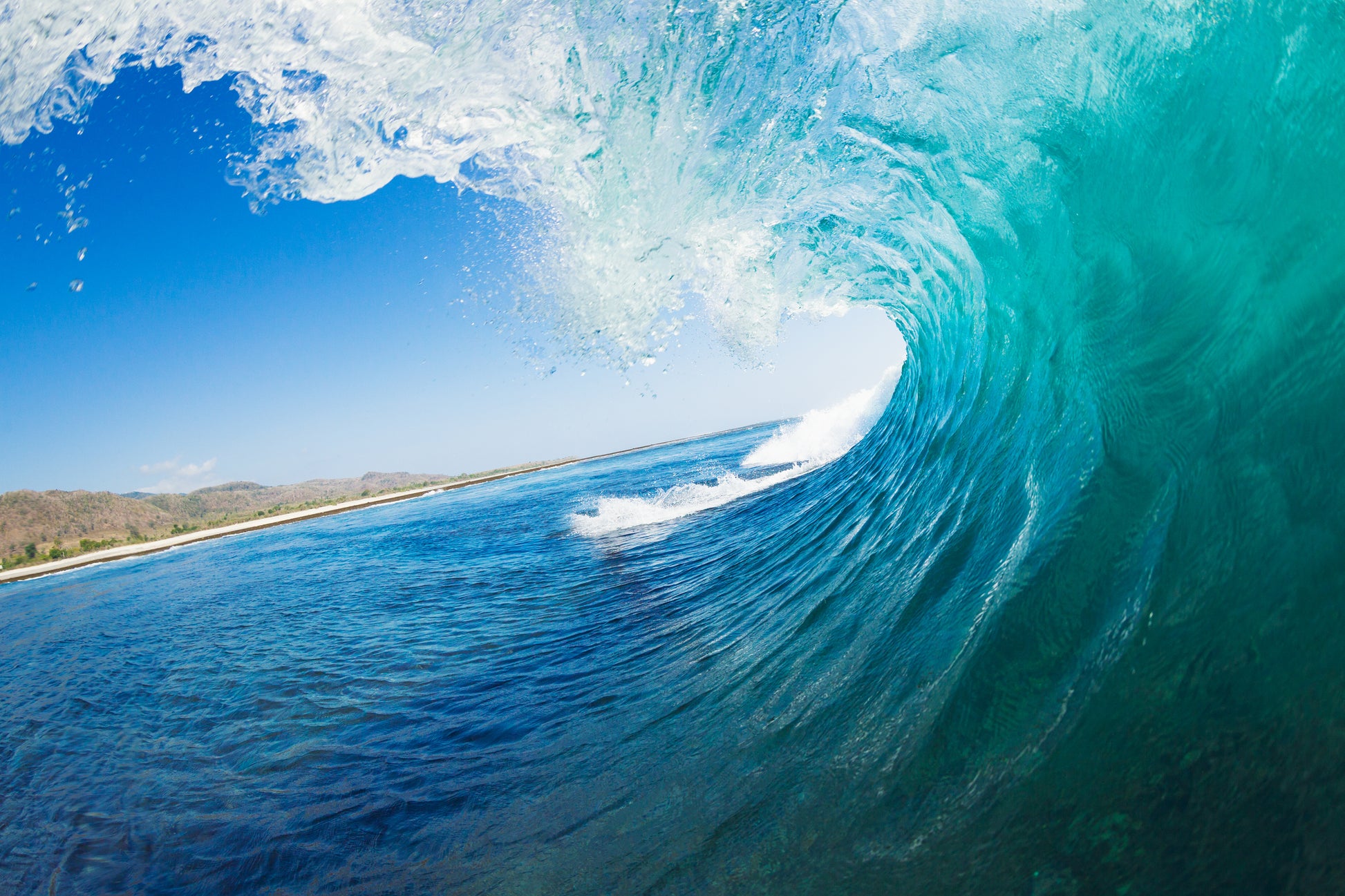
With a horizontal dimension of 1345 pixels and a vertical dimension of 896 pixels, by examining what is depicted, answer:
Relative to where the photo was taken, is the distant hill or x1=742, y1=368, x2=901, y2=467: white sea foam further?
the distant hill

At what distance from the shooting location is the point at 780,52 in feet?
18.7

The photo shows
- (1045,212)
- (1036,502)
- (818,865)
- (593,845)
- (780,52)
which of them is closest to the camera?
(818,865)

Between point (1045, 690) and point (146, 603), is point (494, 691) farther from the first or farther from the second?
point (146, 603)

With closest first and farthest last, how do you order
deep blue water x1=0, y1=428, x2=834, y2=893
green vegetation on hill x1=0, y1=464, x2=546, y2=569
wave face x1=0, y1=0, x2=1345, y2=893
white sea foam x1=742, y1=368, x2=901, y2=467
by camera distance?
wave face x1=0, y1=0, x2=1345, y2=893 → deep blue water x1=0, y1=428, x2=834, y2=893 → white sea foam x1=742, y1=368, x2=901, y2=467 → green vegetation on hill x1=0, y1=464, x2=546, y2=569

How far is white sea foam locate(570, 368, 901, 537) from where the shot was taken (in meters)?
14.5

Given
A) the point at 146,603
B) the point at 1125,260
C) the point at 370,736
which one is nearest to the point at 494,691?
the point at 370,736

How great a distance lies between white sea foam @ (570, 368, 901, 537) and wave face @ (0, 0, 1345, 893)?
23.4ft

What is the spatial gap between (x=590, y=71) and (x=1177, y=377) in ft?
18.0

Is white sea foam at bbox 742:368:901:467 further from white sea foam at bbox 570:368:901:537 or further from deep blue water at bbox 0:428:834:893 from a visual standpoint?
deep blue water at bbox 0:428:834:893

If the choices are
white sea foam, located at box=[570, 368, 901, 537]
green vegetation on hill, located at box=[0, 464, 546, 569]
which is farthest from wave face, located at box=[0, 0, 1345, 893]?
green vegetation on hill, located at box=[0, 464, 546, 569]

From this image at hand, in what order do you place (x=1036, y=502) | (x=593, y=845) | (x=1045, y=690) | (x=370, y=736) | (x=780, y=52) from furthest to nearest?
(x=780, y=52) < (x=370, y=736) < (x=1036, y=502) < (x=593, y=845) < (x=1045, y=690)

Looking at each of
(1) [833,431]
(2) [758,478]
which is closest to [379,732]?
(2) [758,478]

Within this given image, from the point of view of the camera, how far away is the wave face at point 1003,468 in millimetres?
1975

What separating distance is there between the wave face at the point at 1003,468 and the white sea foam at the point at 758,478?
7.14 m
